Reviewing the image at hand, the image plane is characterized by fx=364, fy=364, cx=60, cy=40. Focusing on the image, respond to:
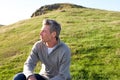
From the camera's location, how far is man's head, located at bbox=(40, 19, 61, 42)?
9.59 metres

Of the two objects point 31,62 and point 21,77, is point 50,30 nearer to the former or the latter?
point 31,62

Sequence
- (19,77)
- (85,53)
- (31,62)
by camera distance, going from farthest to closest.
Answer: (85,53), (31,62), (19,77)

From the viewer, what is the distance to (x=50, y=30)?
9.60 m

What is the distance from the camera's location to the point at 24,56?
28422 millimetres

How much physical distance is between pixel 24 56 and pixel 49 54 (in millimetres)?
18711

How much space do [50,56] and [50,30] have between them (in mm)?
760

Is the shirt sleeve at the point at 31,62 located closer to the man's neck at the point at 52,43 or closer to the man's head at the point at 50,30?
the man's neck at the point at 52,43

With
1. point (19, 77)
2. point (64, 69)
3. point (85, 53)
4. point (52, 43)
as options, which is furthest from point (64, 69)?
point (85, 53)

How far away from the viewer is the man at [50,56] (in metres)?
9.48

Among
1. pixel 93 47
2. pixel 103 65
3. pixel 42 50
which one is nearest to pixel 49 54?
pixel 42 50

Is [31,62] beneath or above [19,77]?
above

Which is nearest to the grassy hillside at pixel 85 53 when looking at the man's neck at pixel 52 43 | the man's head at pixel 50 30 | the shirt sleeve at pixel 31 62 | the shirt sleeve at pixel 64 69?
the shirt sleeve at pixel 31 62

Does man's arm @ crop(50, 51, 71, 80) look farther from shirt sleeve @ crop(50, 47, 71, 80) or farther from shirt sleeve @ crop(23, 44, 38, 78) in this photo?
shirt sleeve @ crop(23, 44, 38, 78)

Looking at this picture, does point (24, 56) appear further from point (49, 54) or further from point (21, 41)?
point (49, 54)
